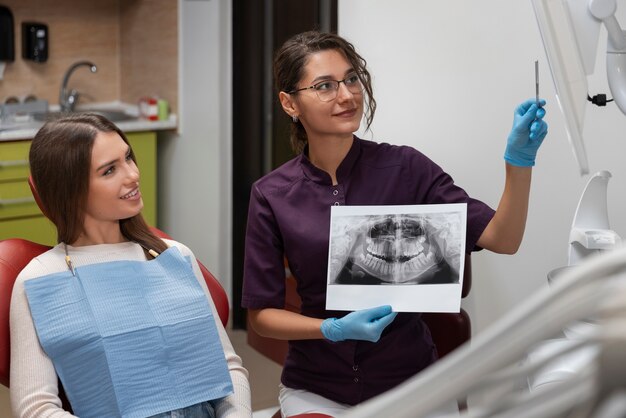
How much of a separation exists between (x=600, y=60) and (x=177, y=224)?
8.81 feet

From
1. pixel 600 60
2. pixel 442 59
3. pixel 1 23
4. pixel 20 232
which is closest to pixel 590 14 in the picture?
pixel 600 60

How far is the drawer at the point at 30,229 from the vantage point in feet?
12.7

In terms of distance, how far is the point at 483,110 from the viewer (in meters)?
2.45

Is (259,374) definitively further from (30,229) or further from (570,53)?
(570,53)

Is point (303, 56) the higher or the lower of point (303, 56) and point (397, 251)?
the higher

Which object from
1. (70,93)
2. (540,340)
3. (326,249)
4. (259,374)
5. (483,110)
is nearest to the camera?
(540,340)

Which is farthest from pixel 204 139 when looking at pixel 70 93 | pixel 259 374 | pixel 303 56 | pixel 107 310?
pixel 107 310

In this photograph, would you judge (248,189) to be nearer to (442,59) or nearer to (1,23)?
(1,23)

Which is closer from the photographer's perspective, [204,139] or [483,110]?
[483,110]

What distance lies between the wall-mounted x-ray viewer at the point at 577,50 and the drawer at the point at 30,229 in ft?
8.83

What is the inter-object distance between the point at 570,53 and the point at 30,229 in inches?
115

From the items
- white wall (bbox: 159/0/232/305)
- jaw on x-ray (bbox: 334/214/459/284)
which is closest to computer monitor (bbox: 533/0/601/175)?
jaw on x-ray (bbox: 334/214/459/284)

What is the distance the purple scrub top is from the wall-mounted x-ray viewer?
1.31ft

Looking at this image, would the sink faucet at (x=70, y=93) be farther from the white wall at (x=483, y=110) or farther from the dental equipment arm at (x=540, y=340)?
the dental equipment arm at (x=540, y=340)
